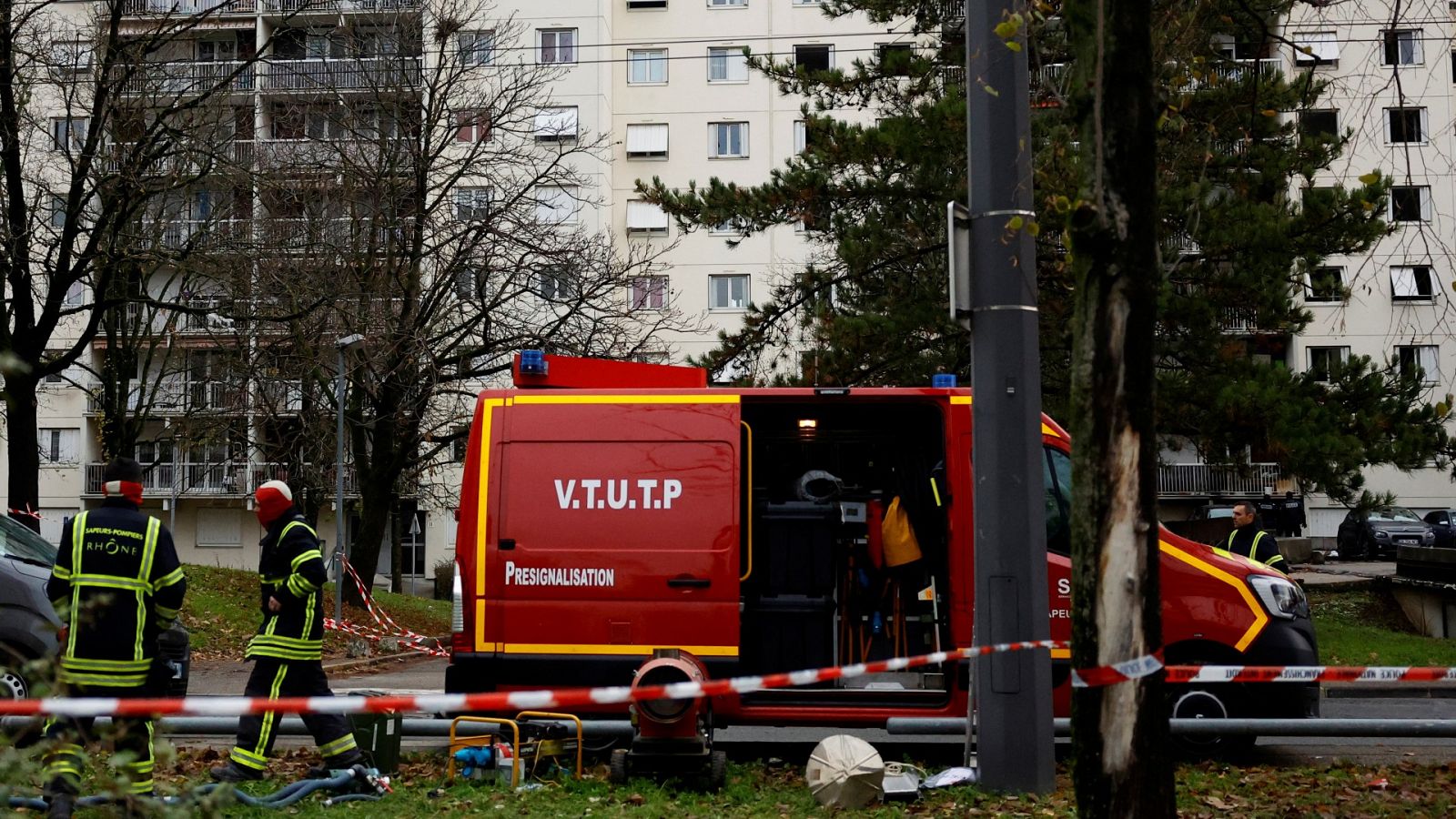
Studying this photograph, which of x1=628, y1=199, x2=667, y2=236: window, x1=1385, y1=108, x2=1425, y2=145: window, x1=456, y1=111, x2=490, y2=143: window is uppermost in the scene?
x1=628, y1=199, x2=667, y2=236: window

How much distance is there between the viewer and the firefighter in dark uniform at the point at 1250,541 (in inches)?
495

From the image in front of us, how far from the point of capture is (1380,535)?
40.2 m

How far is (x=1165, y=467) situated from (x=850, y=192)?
30579 millimetres

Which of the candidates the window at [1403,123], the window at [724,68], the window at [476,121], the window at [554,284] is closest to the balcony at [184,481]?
the window at [724,68]

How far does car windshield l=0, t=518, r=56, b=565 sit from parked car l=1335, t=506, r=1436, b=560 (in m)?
36.3

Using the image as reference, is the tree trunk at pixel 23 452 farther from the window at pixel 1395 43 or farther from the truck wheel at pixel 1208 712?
the window at pixel 1395 43

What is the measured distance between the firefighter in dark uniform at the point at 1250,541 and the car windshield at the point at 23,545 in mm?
9983

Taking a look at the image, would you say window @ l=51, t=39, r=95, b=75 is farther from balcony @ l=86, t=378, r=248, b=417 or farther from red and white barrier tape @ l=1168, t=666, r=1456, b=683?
red and white barrier tape @ l=1168, t=666, r=1456, b=683

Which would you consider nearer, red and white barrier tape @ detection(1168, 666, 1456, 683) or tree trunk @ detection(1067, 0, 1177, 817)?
tree trunk @ detection(1067, 0, 1177, 817)

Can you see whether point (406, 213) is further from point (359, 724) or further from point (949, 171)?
point (359, 724)

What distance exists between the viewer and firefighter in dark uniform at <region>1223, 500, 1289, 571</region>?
12570 mm

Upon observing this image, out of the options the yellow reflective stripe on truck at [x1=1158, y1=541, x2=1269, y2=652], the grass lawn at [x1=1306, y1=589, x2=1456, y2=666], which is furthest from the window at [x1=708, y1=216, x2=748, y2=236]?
the yellow reflective stripe on truck at [x1=1158, y1=541, x2=1269, y2=652]

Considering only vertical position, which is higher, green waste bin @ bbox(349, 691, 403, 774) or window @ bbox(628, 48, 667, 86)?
window @ bbox(628, 48, 667, 86)

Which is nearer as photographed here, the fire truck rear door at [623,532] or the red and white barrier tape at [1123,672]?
the red and white barrier tape at [1123,672]
